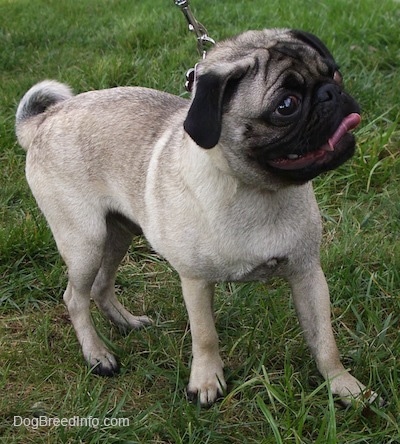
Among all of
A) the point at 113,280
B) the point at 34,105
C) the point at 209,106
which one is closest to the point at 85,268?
the point at 113,280

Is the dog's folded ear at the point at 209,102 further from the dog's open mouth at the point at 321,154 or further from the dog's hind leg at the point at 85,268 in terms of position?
the dog's hind leg at the point at 85,268

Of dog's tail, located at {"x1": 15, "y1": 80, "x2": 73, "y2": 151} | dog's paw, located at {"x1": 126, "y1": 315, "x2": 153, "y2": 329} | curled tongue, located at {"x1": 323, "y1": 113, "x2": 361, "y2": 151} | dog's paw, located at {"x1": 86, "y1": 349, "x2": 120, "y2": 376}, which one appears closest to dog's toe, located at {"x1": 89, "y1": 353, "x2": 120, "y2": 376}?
dog's paw, located at {"x1": 86, "y1": 349, "x2": 120, "y2": 376}

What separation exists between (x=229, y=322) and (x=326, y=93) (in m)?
1.40

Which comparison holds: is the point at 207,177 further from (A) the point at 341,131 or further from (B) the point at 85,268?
(B) the point at 85,268

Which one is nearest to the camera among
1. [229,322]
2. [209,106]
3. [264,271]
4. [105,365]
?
[209,106]

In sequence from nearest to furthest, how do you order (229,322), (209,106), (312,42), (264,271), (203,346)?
(209,106) < (312,42) < (264,271) < (203,346) < (229,322)

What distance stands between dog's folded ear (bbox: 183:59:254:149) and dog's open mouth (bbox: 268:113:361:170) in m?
0.25

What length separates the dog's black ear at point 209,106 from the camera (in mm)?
2334

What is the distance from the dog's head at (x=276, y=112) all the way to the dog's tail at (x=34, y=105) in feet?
4.32

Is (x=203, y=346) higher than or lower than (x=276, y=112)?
lower

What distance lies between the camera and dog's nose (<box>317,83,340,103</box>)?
2.39 meters

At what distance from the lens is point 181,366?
10.4 ft

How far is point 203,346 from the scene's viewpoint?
9.86ft

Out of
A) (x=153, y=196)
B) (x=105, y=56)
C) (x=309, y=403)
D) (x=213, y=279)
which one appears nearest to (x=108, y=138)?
(x=153, y=196)
